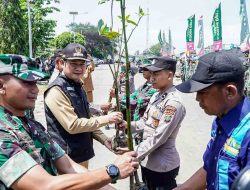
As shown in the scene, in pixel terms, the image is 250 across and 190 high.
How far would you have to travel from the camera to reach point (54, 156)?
2.12 meters

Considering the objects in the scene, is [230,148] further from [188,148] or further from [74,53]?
[188,148]

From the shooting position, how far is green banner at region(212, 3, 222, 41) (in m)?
17.8

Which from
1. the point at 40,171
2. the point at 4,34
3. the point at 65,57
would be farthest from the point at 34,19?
the point at 40,171

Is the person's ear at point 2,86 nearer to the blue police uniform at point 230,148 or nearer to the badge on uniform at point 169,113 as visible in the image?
the blue police uniform at point 230,148

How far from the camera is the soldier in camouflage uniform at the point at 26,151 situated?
5.27 ft

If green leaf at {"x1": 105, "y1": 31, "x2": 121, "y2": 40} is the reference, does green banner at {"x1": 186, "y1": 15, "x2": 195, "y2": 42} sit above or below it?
above

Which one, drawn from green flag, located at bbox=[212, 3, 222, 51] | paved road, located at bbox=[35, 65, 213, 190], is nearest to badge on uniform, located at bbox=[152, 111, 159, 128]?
paved road, located at bbox=[35, 65, 213, 190]

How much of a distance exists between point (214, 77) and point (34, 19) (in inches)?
930

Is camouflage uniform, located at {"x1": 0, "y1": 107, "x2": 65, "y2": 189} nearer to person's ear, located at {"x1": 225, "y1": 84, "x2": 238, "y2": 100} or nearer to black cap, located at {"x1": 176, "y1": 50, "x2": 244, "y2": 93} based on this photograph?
black cap, located at {"x1": 176, "y1": 50, "x2": 244, "y2": 93}

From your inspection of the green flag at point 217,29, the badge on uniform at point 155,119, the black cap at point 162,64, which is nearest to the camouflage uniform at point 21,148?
the badge on uniform at point 155,119

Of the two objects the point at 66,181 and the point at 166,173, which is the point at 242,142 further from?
the point at 166,173

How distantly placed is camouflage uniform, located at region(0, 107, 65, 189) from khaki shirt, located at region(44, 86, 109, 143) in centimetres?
66

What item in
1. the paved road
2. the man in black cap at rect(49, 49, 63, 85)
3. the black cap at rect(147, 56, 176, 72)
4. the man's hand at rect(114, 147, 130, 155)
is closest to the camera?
the man's hand at rect(114, 147, 130, 155)

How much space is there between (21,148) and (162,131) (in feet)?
4.32
